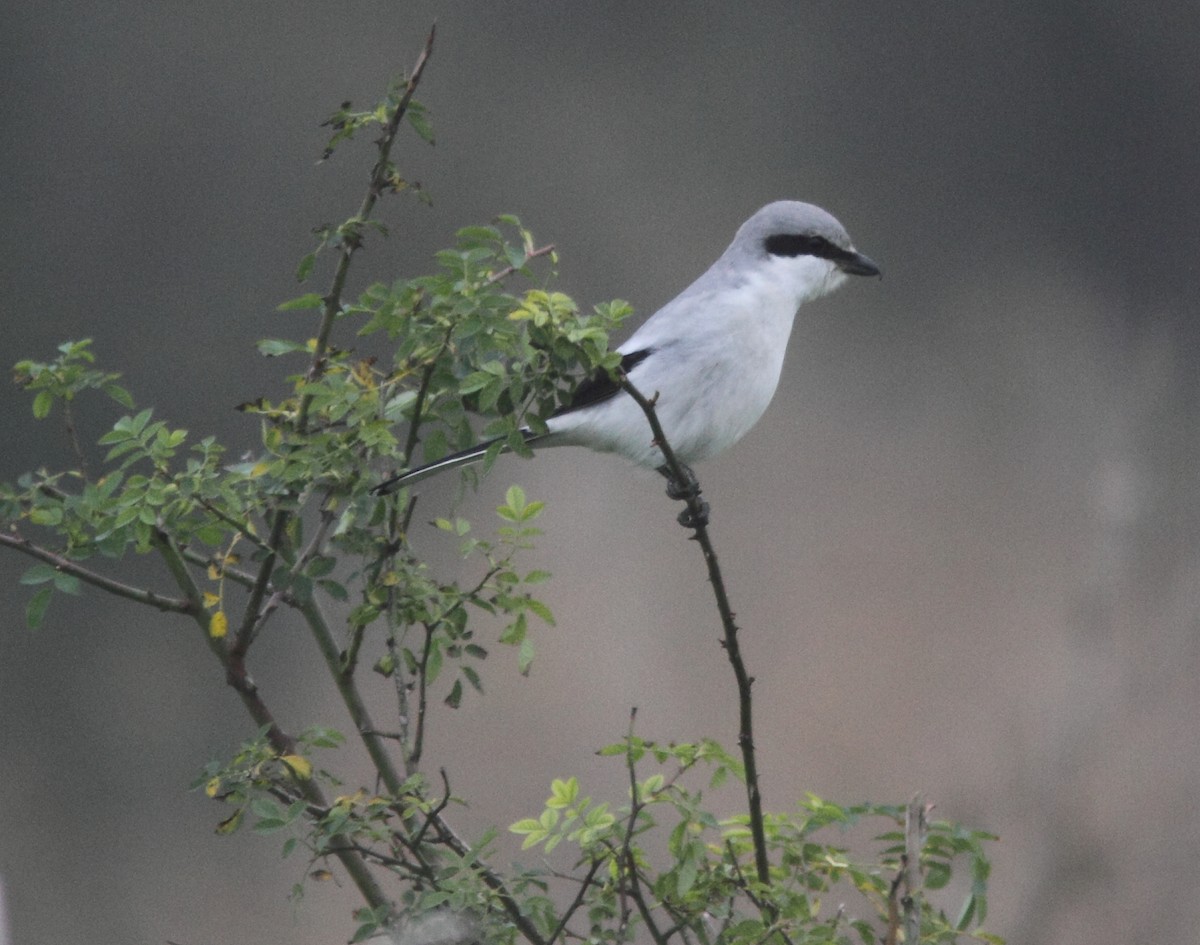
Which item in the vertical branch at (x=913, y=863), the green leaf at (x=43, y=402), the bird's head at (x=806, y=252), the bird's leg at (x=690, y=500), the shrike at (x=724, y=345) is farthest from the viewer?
the bird's head at (x=806, y=252)

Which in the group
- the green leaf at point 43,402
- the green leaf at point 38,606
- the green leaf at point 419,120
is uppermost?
the green leaf at point 419,120

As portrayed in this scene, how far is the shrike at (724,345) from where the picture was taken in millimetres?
1420

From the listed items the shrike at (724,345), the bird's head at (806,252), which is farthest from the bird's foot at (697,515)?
the bird's head at (806,252)

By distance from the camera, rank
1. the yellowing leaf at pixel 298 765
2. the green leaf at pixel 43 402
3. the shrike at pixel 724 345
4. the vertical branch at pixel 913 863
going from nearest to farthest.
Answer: the vertical branch at pixel 913 863 → the yellowing leaf at pixel 298 765 → the green leaf at pixel 43 402 → the shrike at pixel 724 345

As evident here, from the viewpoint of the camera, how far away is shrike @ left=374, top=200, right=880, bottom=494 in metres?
1.42

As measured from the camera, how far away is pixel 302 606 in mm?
998

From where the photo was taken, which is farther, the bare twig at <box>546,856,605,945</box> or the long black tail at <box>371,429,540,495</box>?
the long black tail at <box>371,429,540,495</box>

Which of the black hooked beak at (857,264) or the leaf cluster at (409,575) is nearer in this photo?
the leaf cluster at (409,575)

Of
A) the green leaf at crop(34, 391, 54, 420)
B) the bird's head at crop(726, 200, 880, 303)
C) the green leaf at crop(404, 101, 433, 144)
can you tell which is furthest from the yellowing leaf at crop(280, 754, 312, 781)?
the bird's head at crop(726, 200, 880, 303)

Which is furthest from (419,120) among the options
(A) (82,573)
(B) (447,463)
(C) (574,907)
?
(C) (574,907)

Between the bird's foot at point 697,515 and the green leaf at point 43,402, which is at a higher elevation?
the green leaf at point 43,402

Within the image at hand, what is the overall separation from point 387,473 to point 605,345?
0.73 feet

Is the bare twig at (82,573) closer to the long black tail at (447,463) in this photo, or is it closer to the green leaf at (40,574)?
the green leaf at (40,574)

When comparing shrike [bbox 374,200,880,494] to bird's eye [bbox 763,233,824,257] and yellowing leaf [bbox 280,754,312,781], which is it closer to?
bird's eye [bbox 763,233,824,257]
